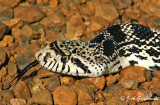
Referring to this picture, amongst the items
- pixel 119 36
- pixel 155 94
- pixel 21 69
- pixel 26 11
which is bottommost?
pixel 155 94

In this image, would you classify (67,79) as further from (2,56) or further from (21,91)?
(2,56)

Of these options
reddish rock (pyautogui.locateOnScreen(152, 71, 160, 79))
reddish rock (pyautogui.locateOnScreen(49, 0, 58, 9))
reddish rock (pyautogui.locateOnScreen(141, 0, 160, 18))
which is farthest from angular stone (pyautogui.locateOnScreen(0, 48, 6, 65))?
reddish rock (pyautogui.locateOnScreen(141, 0, 160, 18))

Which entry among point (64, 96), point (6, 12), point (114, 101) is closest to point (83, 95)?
point (64, 96)

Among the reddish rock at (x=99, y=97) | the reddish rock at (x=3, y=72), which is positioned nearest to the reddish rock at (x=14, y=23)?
the reddish rock at (x=3, y=72)

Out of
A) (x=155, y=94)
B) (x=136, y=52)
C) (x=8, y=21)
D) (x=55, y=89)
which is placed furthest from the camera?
(x=8, y=21)

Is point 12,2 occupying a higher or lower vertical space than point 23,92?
higher

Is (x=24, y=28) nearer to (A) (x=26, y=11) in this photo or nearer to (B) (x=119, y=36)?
(A) (x=26, y=11)

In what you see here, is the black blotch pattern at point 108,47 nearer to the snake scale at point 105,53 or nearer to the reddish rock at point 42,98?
the snake scale at point 105,53

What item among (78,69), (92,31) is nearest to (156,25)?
(92,31)
